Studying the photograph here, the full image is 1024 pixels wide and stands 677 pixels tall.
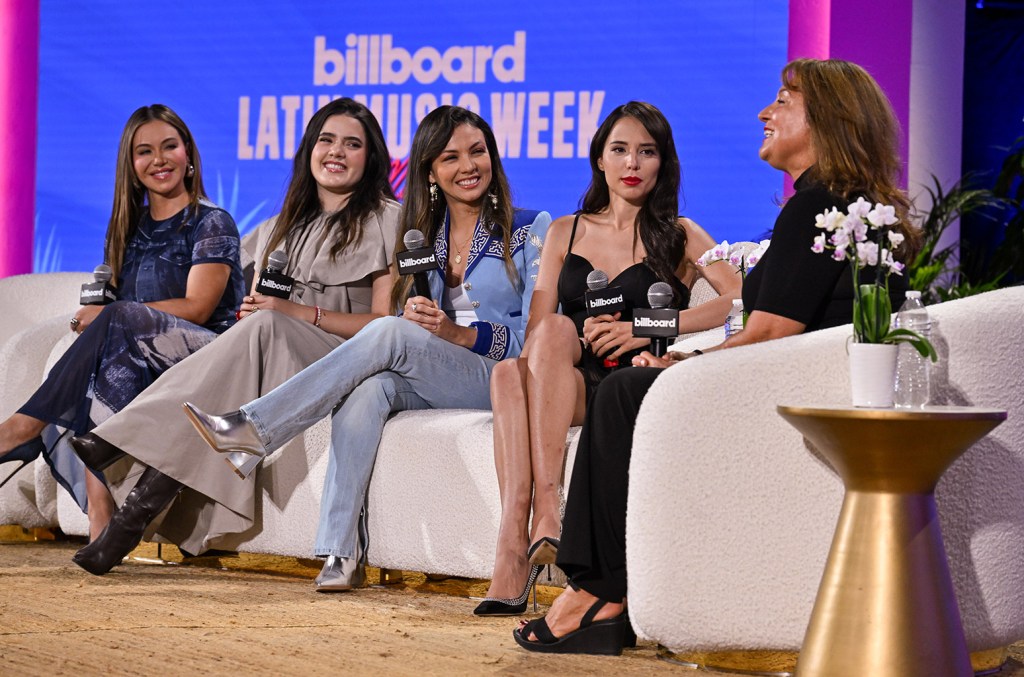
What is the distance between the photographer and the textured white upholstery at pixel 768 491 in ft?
7.38

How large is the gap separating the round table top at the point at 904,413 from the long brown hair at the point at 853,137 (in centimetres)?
51

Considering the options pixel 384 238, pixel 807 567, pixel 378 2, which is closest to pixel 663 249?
pixel 384 238

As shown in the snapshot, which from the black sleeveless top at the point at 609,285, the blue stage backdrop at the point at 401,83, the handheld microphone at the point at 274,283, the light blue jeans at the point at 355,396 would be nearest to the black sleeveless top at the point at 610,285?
the black sleeveless top at the point at 609,285

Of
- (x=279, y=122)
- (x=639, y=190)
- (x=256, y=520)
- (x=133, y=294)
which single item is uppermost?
(x=279, y=122)

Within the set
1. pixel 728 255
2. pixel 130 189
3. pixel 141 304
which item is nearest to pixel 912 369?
pixel 728 255

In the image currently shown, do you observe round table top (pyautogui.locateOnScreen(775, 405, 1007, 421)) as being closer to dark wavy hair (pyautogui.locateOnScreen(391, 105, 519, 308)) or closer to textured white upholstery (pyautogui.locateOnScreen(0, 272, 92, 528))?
dark wavy hair (pyautogui.locateOnScreen(391, 105, 519, 308))

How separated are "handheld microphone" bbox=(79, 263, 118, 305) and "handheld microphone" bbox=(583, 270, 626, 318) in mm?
1577

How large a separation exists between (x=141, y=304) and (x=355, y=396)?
0.74 m

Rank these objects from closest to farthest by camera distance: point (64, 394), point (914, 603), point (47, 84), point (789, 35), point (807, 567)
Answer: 1. point (914, 603)
2. point (807, 567)
3. point (64, 394)
4. point (789, 35)
5. point (47, 84)

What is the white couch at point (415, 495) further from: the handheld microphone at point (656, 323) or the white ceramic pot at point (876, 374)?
the white ceramic pot at point (876, 374)

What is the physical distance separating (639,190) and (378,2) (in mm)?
3127

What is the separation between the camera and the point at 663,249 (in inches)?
131

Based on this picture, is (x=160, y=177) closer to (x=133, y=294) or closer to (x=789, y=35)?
(x=133, y=294)

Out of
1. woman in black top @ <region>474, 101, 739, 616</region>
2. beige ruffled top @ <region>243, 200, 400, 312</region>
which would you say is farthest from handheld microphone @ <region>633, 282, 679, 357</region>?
beige ruffled top @ <region>243, 200, 400, 312</region>
